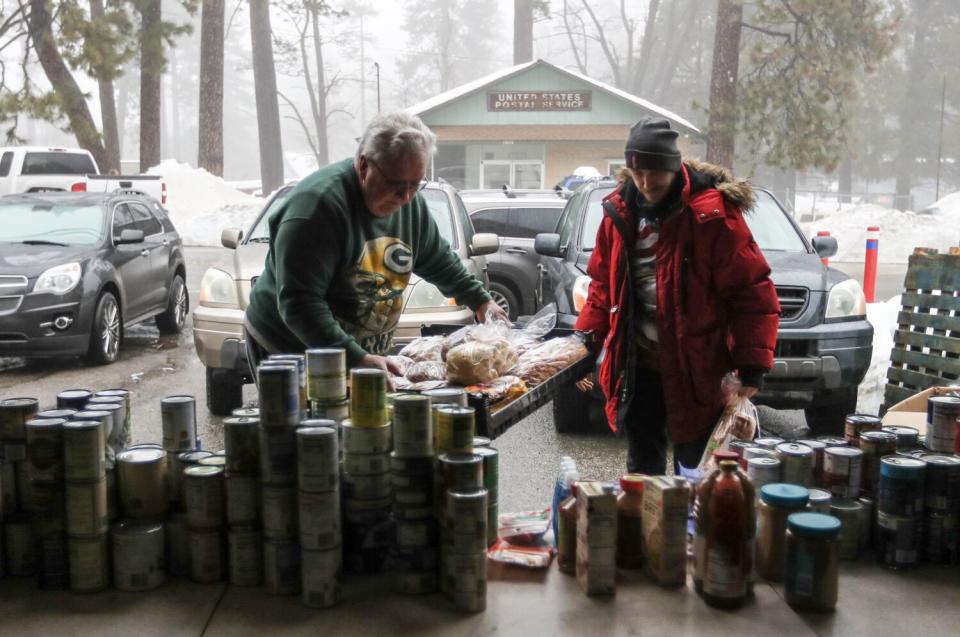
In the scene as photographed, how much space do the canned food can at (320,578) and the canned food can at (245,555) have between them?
16cm

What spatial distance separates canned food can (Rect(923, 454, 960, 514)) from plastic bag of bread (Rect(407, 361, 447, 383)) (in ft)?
6.17

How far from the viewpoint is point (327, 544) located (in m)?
2.67

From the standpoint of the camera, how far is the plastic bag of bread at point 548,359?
415cm

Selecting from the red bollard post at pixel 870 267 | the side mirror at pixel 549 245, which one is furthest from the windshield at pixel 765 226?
the red bollard post at pixel 870 267

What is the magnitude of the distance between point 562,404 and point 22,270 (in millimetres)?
5776

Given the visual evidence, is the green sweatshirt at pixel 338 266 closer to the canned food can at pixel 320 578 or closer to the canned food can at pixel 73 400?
the canned food can at pixel 73 400

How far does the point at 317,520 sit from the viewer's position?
2.66 m

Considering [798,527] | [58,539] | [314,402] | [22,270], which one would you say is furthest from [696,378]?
[22,270]

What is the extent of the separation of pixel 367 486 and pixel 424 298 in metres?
5.61

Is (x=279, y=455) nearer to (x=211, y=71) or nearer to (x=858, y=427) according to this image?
(x=858, y=427)

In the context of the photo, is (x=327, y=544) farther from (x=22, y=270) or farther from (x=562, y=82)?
(x=562, y=82)

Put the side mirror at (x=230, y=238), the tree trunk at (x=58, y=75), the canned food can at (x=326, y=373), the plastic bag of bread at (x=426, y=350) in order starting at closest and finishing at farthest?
the canned food can at (x=326, y=373)
the plastic bag of bread at (x=426, y=350)
the side mirror at (x=230, y=238)
the tree trunk at (x=58, y=75)

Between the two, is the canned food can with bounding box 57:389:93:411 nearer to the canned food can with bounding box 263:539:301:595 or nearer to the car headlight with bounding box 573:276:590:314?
the canned food can with bounding box 263:539:301:595

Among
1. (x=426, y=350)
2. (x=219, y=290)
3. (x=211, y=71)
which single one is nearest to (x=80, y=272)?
(x=219, y=290)
